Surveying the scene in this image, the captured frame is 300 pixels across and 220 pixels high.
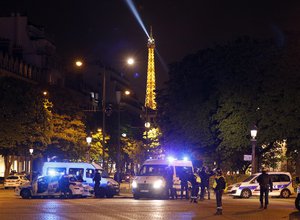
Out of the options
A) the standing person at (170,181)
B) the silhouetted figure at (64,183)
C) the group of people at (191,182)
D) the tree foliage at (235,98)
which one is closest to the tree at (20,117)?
the tree foliage at (235,98)

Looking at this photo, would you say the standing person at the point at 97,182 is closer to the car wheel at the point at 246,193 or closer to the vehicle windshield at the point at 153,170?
the vehicle windshield at the point at 153,170

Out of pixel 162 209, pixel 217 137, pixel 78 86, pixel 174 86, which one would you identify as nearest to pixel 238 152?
pixel 217 137

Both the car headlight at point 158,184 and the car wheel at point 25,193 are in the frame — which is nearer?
the car wheel at point 25,193

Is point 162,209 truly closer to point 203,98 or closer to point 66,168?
point 66,168

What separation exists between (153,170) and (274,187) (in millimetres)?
8268

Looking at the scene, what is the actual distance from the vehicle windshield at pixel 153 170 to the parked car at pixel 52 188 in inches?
148

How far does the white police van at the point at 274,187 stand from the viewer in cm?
4506

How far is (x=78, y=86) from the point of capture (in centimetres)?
12644

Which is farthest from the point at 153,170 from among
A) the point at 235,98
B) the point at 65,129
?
the point at 65,129

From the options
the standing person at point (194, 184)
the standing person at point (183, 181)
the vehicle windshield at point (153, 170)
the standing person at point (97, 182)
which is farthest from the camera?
the standing person at point (97, 182)

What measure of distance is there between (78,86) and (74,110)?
46.1 metres

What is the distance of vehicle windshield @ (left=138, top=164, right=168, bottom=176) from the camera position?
139ft

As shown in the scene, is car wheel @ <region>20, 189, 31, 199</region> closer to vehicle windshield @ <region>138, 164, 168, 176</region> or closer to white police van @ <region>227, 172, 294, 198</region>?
vehicle windshield @ <region>138, 164, 168, 176</region>

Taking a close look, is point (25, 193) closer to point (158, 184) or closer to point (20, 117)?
point (158, 184)
